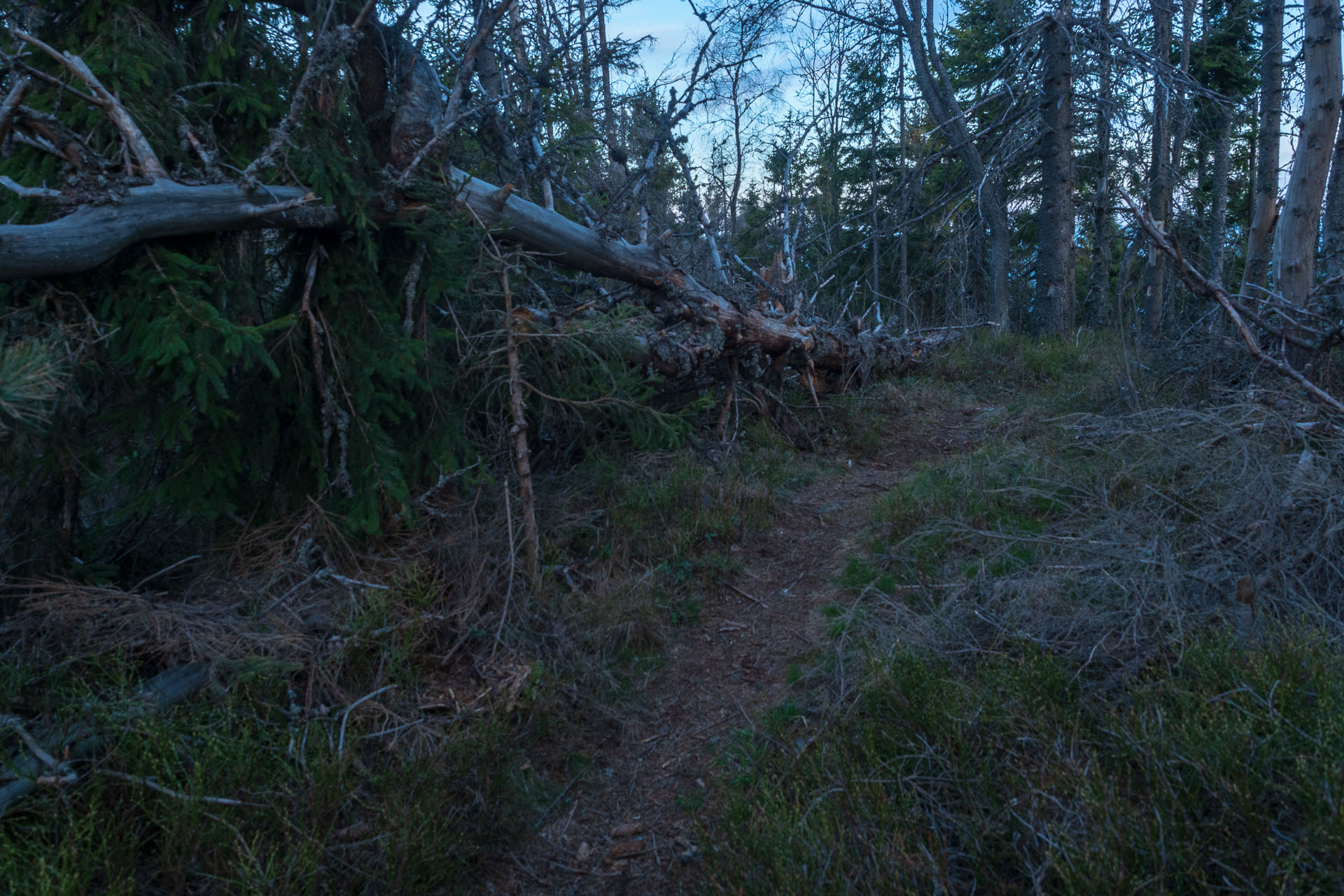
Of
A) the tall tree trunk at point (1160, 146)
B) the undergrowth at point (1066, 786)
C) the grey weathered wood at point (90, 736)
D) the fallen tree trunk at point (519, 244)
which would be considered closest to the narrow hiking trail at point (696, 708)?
the undergrowth at point (1066, 786)

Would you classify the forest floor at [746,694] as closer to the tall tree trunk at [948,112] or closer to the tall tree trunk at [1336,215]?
the tall tree trunk at [1336,215]

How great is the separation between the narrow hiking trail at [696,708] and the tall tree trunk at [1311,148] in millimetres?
3870

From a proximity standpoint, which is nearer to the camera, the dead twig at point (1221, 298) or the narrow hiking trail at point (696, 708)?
the narrow hiking trail at point (696, 708)

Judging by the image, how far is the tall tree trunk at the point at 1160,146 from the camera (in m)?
8.00

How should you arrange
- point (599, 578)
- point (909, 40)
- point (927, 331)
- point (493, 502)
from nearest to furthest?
point (599, 578)
point (493, 502)
point (927, 331)
point (909, 40)

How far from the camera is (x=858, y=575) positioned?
4949 millimetres

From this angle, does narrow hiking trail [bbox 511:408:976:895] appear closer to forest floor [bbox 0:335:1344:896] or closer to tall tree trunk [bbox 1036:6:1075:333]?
forest floor [bbox 0:335:1344:896]

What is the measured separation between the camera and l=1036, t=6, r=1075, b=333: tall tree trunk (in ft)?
36.8

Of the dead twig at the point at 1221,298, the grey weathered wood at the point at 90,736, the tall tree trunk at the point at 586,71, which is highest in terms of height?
the tall tree trunk at the point at 586,71

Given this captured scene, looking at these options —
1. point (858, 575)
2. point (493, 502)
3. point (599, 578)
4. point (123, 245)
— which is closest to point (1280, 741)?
point (858, 575)

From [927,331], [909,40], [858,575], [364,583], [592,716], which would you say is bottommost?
[592,716]

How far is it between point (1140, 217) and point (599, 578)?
13.7ft

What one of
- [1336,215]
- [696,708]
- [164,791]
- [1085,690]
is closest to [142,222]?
[164,791]

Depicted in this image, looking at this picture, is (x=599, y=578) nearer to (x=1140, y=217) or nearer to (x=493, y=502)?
(x=493, y=502)
